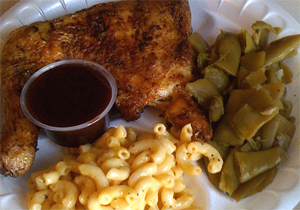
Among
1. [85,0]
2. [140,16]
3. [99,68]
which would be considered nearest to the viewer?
[99,68]

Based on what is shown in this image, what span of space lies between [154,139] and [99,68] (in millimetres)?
528

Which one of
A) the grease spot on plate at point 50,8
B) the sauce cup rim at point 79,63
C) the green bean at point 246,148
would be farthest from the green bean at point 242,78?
the grease spot on plate at point 50,8

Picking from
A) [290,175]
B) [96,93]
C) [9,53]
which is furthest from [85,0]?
[290,175]

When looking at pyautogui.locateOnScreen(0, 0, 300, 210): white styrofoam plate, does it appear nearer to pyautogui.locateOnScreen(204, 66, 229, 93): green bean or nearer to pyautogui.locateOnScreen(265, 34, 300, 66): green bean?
pyautogui.locateOnScreen(265, 34, 300, 66): green bean

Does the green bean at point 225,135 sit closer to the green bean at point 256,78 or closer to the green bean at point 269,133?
the green bean at point 269,133

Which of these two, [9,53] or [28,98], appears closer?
A: [28,98]

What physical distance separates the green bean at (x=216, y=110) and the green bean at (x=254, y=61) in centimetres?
30

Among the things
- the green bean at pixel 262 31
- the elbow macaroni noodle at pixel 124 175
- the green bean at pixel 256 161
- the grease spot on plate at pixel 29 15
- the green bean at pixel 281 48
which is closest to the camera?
the elbow macaroni noodle at pixel 124 175

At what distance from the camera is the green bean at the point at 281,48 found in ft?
6.38

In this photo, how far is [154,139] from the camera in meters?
1.69

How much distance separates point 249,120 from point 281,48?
1.94ft

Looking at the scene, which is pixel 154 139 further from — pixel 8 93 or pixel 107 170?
pixel 8 93

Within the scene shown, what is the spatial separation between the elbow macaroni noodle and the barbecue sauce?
0.56 feet

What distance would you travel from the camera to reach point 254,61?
6.26 ft
